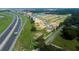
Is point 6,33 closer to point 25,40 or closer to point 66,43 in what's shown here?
point 25,40

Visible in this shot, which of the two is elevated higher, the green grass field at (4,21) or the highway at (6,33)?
the green grass field at (4,21)

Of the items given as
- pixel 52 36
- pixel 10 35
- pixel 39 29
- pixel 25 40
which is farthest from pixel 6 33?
pixel 52 36

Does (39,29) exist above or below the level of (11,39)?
above

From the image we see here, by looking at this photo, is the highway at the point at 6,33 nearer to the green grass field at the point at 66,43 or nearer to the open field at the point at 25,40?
the open field at the point at 25,40

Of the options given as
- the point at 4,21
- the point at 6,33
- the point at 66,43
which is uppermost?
the point at 4,21

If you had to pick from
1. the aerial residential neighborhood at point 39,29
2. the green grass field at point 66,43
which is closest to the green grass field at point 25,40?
the aerial residential neighborhood at point 39,29

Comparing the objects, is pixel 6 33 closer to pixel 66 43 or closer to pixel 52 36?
pixel 52 36

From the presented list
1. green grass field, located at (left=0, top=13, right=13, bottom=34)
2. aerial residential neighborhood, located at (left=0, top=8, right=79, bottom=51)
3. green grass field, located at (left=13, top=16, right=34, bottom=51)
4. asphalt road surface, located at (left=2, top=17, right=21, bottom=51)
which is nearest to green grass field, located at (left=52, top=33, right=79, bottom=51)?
aerial residential neighborhood, located at (left=0, top=8, right=79, bottom=51)
